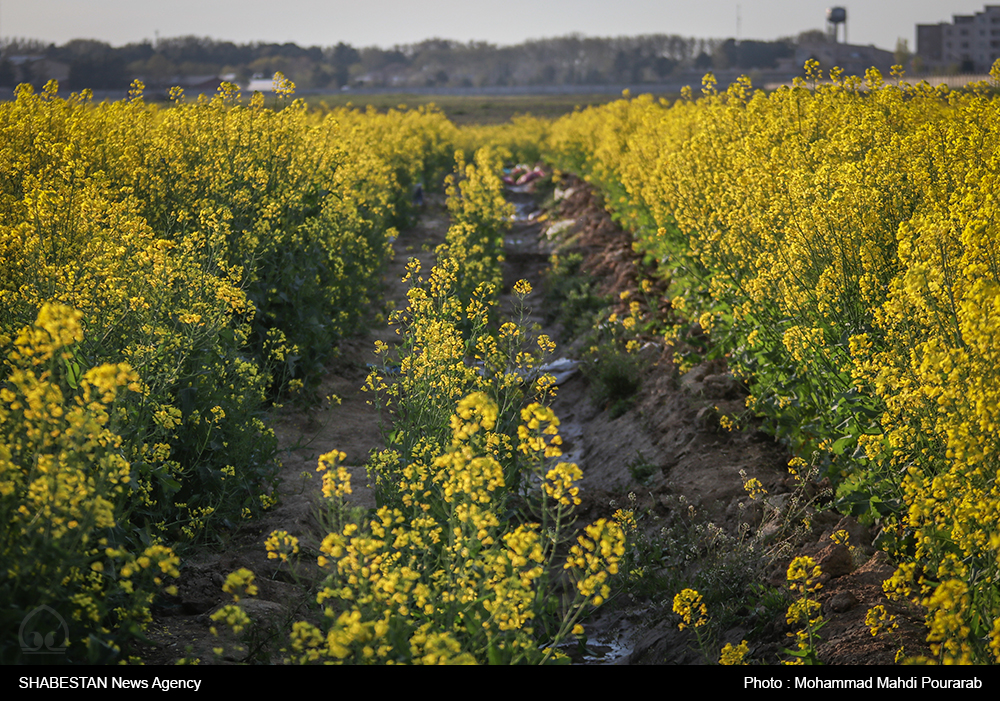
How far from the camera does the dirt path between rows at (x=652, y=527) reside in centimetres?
408

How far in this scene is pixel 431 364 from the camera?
5168 millimetres

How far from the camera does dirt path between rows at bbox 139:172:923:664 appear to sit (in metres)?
4.08

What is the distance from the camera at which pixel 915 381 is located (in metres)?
3.79

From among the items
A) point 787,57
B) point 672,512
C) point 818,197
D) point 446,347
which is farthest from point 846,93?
point 787,57

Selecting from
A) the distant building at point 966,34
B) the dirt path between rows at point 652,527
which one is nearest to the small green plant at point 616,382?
the dirt path between rows at point 652,527

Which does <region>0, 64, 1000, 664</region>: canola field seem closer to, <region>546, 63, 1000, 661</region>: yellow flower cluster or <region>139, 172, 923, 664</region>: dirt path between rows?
Result: <region>546, 63, 1000, 661</region>: yellow flower cluster

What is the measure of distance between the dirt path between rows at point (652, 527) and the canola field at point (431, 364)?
0.72 ft

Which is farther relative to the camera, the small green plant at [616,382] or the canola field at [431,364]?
the small green plant at [616,382]

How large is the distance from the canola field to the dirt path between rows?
0.72 ft

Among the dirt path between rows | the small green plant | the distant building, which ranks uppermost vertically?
the distant building

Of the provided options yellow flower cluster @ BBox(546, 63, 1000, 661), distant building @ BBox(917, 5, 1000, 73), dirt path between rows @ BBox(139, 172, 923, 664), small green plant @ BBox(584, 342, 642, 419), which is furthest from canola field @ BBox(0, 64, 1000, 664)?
distant building @ BBox(917, 5, 1000, 73)

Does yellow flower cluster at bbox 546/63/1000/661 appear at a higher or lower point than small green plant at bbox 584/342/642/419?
higher

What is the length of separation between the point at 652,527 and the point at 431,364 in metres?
2.25

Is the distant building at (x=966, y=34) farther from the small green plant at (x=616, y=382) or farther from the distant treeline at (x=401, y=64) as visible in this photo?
the small green plant at (x=616, y=382)
